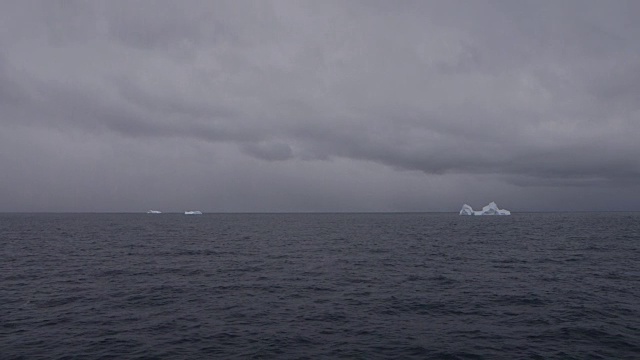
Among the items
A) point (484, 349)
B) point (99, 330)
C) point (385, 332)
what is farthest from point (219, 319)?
point (484, 349)

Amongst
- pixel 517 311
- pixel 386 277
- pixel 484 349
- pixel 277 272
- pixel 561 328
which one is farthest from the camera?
pixel 277 272

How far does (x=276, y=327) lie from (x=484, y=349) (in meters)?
11.8

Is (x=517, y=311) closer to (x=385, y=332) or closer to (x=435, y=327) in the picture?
(x=435, y=327)

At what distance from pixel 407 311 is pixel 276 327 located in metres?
9.51

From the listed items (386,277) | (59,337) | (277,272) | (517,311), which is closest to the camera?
(59,337)

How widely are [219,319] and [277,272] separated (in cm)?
1776

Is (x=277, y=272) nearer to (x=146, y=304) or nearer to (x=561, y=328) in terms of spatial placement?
(x=146, y=304)

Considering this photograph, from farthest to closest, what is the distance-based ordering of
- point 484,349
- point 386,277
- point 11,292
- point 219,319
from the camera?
point 386,277 → point 11,292 → point 219,319 → point 484,349

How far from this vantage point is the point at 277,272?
142 ft

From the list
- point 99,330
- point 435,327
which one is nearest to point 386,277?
point 435,327

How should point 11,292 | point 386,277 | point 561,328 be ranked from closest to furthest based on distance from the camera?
point 561,328 → point 11,292 → point 386,277

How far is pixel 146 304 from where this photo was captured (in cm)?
2939

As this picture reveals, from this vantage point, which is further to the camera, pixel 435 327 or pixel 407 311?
pixel 407 311

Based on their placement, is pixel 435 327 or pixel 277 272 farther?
pixel 277 272
